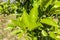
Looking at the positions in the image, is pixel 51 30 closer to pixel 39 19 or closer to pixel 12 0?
pixel 39 19

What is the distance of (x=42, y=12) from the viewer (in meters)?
1.14

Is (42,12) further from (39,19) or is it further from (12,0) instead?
(12,0)

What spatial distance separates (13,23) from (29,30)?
0.10 metres

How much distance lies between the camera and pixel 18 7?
1.32 m

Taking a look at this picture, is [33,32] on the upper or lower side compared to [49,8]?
lower

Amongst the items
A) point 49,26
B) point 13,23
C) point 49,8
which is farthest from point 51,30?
point 13,23

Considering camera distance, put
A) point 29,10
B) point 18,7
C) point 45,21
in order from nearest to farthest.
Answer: point 45,21
point 29,10
point 18,7

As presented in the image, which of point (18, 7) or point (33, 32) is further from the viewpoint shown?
point (18, 7)

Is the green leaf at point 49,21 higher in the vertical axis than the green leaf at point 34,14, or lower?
lower

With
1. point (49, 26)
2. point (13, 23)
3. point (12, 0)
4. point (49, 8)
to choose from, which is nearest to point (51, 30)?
point (49, 26)

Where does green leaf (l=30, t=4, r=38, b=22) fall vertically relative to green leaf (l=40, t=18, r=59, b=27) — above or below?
above

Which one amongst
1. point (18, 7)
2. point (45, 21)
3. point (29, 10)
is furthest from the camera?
point (18, 7)

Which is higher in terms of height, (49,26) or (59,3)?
(59,3)

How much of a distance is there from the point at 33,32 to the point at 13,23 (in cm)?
13
